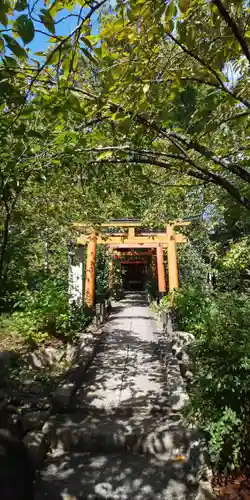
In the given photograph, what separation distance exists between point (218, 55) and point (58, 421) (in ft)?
14.1

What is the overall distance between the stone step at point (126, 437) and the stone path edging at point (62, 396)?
125 mm

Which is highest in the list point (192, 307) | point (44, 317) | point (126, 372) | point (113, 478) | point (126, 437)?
point (192, 307)

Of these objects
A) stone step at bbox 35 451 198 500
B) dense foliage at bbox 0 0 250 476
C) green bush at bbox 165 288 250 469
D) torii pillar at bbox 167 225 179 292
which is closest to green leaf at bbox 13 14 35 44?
dense foliage at bbox 0 0 250 476

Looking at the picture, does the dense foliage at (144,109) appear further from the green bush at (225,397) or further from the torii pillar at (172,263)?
the torii pillar at (172,263)

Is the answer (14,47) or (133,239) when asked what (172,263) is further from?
(14,47)

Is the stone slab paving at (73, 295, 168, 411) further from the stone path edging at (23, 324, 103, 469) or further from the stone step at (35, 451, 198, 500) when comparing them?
the stone step at (35, 451, 198, 500)

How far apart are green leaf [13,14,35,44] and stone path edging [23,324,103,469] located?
393cm

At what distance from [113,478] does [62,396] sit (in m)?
1.57

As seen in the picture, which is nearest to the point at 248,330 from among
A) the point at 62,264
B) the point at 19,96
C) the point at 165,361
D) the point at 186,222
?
the point at 19,96

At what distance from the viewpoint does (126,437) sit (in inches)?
175

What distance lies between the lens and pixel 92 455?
432cm

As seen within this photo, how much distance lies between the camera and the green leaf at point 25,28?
1.52 m

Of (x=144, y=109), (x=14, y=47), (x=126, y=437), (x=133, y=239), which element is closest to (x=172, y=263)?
(x=133, y=239)

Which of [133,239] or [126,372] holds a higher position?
[133,239]
